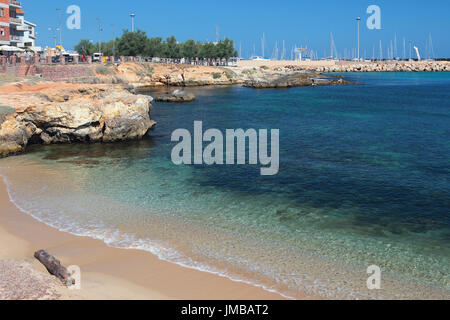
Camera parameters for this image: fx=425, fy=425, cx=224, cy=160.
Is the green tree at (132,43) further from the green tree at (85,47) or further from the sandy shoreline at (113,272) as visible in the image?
the sandy shoreline at (113,272)

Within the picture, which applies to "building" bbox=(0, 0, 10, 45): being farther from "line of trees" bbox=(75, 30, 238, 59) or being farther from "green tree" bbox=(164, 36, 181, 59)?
"green tree" bbox=(164, 36, 181, 59)

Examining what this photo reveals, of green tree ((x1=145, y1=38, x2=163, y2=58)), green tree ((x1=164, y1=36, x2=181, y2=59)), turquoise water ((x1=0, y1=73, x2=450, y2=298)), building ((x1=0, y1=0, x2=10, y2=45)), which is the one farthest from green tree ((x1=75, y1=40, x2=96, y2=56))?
turquoise water ((x1=0, y1=73, x2=450, y2=298))

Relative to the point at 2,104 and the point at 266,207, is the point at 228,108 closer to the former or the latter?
the point at 2,104

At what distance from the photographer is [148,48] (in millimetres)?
91312

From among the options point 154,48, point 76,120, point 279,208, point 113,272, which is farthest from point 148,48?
point 113,272

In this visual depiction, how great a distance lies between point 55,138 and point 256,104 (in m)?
29.7

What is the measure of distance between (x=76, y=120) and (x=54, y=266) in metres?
16.1

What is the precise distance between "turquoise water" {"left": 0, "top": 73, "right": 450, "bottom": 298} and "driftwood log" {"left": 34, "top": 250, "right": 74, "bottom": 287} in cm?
190

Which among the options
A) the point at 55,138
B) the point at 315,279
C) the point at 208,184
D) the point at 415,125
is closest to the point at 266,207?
the point at 208,184

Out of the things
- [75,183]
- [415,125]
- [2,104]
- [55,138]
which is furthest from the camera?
[415,125]

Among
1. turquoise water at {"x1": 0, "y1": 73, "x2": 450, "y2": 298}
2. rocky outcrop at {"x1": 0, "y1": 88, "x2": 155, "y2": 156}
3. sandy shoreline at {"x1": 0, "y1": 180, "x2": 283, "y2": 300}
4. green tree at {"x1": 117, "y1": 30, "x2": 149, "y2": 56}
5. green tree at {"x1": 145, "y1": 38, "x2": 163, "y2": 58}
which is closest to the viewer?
sandy shoreline at {"x1": 0, "y1": 180, "x2": 283, "y2": 300}

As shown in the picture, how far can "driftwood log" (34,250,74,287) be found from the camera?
8984mm

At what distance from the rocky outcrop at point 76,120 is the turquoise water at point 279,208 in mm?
1002
